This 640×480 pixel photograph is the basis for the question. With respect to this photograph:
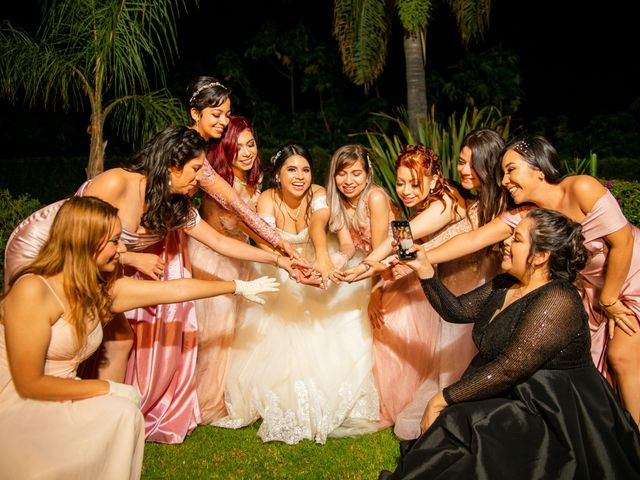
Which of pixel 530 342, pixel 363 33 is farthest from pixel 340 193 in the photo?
pixel 363 33

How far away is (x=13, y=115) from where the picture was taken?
1474 centimetres

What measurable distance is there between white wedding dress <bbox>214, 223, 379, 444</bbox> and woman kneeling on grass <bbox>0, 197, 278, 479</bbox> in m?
1.45

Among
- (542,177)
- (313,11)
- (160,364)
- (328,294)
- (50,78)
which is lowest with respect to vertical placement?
(160,364)

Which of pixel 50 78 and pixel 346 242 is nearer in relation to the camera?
pixel 346 242

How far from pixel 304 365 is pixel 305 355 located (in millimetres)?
73

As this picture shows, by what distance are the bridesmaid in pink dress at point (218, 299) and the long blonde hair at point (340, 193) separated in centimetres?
63

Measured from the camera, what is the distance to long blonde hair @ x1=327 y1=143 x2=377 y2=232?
4.88 m

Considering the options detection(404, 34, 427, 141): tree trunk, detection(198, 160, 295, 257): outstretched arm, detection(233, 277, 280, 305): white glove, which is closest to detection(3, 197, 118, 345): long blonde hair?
detection(233, 277, 280, 305): white glove

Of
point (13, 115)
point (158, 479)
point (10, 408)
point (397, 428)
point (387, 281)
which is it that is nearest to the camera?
point (10, 408)

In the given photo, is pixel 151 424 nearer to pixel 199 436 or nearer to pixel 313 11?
pixel 199 436

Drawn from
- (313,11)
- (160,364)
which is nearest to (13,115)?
(313,11)

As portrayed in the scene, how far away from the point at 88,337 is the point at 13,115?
13.2m

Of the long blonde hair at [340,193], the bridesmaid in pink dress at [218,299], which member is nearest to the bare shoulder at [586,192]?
the long blonde hair at [340,193]

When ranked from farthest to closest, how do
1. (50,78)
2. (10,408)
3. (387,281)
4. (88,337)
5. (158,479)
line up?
1. (50,78)
2. (387,281)
3. (158,479)
4. (88,337)
5. (10,408)
